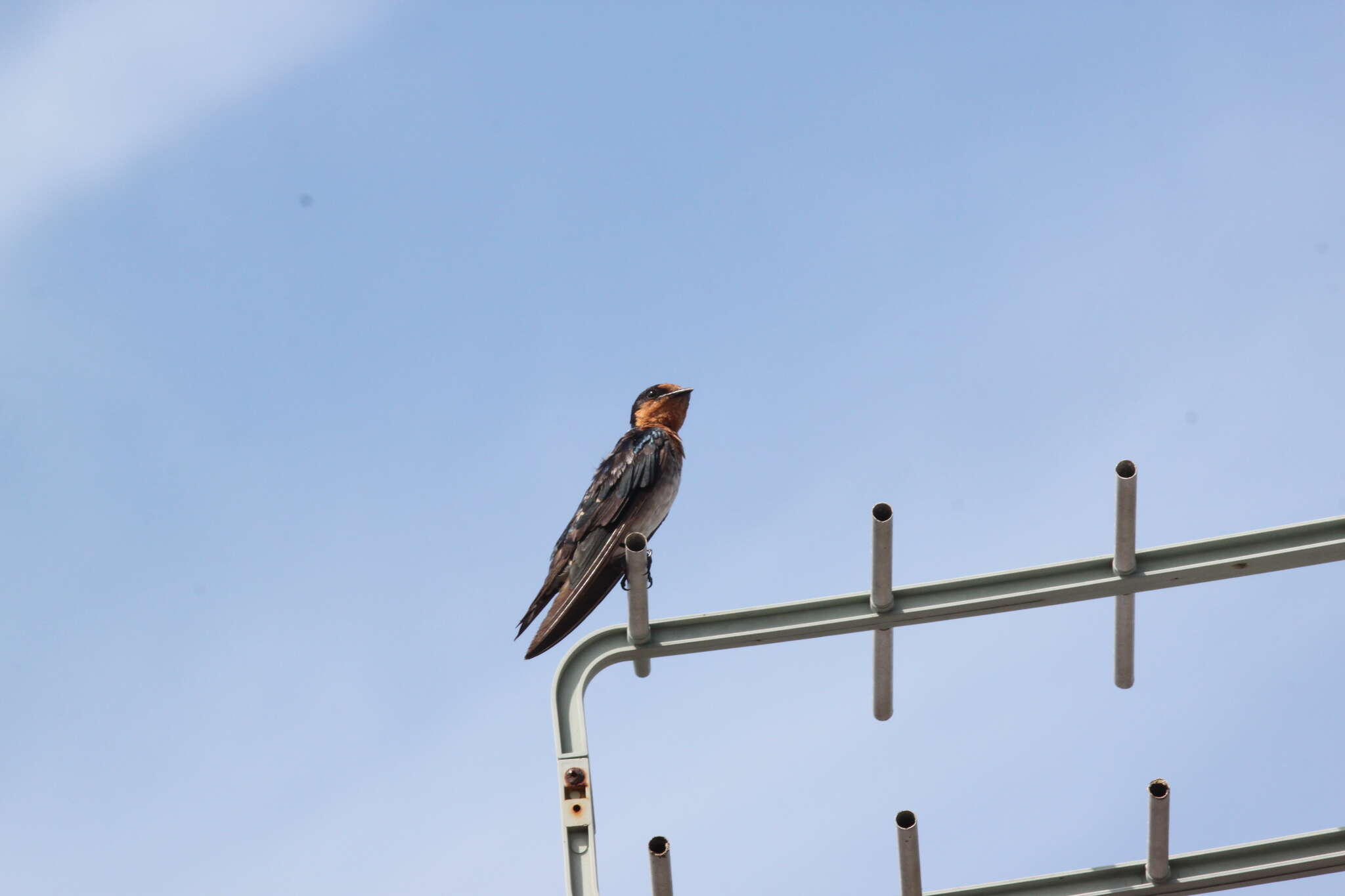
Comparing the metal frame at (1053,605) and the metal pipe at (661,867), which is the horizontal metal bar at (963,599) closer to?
the metal frame at (1053,605)

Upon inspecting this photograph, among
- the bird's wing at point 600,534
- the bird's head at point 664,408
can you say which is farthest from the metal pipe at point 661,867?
the bird's head at point 664,408

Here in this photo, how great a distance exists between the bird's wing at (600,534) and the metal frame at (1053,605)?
2644 mm

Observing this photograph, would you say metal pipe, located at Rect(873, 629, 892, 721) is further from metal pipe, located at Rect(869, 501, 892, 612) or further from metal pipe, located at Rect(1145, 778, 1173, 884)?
metal pipe, located at Rect(1145, 778, 1173, 884)

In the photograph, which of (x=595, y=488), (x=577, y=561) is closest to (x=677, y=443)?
(x=595, y=488)

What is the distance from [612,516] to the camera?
8930mm

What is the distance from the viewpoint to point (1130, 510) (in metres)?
4.95

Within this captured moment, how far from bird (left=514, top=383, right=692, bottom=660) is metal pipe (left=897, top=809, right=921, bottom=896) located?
3.22 metres

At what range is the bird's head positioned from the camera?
1027 centimetres

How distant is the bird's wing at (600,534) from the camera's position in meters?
8.09

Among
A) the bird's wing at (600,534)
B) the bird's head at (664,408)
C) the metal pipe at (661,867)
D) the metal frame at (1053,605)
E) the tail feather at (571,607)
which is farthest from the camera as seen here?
the bird's head at (664,408)

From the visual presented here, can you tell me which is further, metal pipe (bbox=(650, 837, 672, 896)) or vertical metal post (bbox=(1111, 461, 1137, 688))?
vertical metal post (bbox=(1111, 461, 1137, 688))

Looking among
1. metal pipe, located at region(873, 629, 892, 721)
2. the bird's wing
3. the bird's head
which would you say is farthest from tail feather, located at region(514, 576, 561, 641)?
metal pipe, located at region(873, 629, 892, 721)

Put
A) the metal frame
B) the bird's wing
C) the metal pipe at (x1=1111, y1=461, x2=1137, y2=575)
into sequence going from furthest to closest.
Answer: the bird's wing
the metal frame
the metal pipe at (x1=1111, y1=461, x2=1137, y2=575)

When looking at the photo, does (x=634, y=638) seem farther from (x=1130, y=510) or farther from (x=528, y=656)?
(x=528, y=656)
